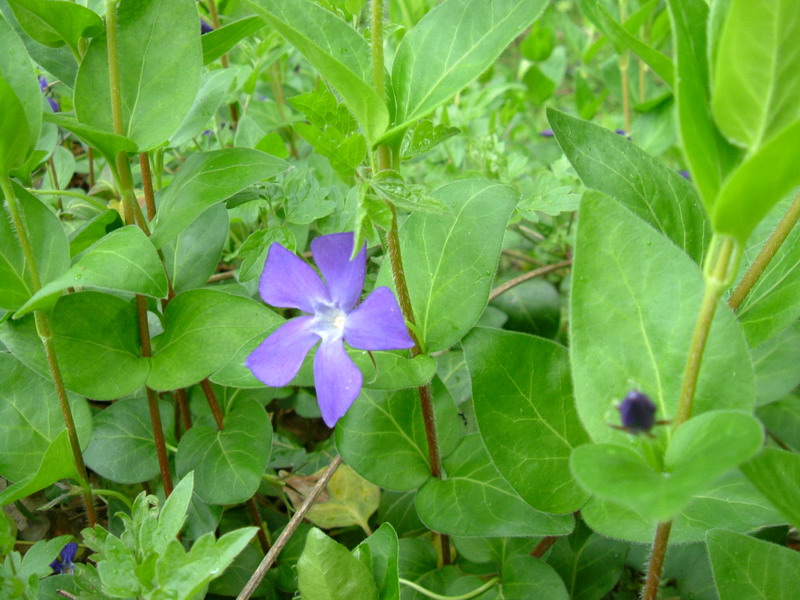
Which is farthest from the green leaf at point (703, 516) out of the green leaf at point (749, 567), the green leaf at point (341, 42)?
the green leaf at point (341, 42)

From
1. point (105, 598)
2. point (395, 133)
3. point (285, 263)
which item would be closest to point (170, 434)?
point (105, 598)

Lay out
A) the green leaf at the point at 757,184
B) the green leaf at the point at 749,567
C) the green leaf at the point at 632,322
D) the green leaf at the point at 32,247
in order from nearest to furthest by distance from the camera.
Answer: the green leaf at the point at 757,184 → the green leaf at the point at 632,322 → the green leaf at the point at 749,567 → the green leaf at the point at 32,247

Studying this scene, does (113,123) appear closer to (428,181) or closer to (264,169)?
(264,169)

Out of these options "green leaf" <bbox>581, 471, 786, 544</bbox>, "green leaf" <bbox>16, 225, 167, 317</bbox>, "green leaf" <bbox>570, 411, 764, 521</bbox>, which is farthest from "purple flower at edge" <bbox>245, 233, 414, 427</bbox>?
"green leaf" <bbox>581, 471, 786, 544</bbox>

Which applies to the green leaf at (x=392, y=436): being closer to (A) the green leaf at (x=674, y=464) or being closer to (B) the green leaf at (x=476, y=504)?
(B) the green leaf at (x=476, y=504)

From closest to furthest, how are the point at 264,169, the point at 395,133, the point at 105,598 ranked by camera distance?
the point at 395,133, the point at 105,598, the point at 264,169

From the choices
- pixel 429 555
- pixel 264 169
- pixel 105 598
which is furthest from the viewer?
pixel 429 555
